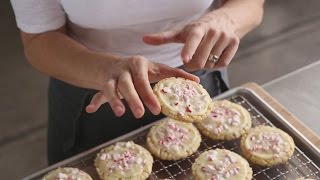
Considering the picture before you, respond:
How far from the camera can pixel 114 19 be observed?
1.07m

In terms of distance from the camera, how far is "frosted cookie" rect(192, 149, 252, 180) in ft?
3.46

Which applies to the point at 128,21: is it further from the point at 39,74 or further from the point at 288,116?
the point at 39,74

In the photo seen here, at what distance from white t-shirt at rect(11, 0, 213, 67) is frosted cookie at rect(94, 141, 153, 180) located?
21cm

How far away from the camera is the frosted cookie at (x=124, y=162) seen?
1.06 m

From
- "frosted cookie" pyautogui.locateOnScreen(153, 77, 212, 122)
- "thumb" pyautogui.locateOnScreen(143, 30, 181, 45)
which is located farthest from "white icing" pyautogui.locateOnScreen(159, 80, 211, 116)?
"thumb" pyautogui.locateOnScreen(143, 30, 181, 45)

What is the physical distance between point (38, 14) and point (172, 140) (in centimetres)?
40

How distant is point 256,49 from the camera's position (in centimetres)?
268

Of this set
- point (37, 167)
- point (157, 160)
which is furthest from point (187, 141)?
point (37, 167)

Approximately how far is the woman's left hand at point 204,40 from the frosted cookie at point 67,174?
309 mm

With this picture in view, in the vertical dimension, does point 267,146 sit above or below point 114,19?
below

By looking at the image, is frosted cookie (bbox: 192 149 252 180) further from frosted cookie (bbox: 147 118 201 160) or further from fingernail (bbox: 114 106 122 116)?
fingernail (bbox: 114 106 122 116)

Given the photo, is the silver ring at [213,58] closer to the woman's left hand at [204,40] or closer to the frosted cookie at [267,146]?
the woman's left hand at [204,40]

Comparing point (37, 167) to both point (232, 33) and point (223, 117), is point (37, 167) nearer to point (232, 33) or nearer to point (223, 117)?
point (223, 117)

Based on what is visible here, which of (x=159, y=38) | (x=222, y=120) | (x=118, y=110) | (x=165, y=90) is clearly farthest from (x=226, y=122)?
(x=118, y=110)
